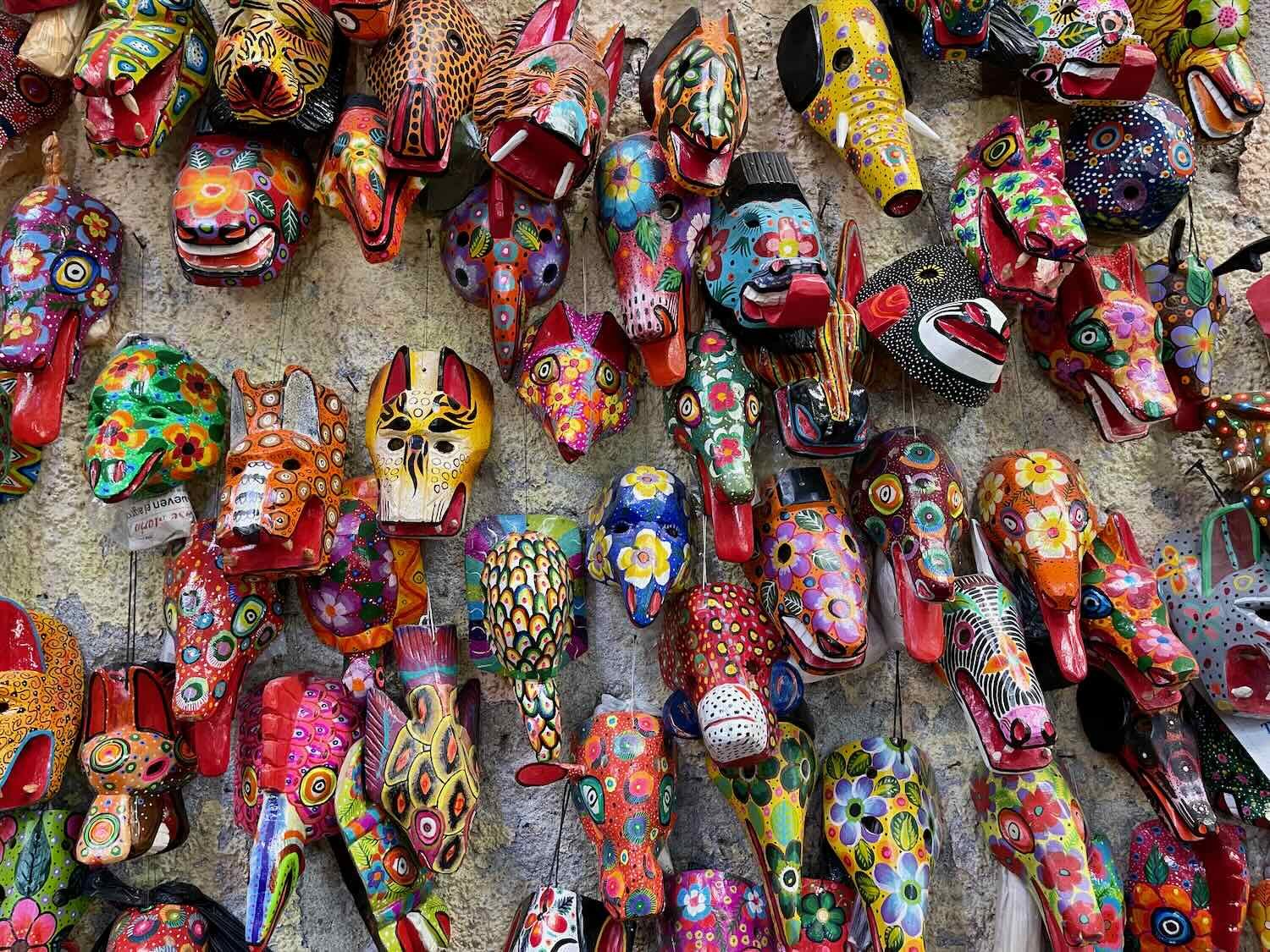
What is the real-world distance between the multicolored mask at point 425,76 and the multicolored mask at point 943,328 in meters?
0.54

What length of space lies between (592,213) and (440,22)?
0.29 meters

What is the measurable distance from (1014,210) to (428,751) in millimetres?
947

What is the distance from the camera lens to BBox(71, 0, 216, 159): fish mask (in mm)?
1105

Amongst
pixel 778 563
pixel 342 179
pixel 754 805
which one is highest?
pixel 342 179

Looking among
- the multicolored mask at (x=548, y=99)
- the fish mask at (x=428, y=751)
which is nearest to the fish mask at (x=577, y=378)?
the multicolored mask at (x=548, y=99)

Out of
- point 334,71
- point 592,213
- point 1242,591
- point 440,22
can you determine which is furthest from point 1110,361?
point 334,71

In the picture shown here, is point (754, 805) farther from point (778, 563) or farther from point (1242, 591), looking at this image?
point (1242, 591)

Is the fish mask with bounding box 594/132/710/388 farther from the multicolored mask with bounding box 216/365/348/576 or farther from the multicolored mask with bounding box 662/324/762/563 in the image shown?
the multicolored mask with bounding box 216/365/348/576

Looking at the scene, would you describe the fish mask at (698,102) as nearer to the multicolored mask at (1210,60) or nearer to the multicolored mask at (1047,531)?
the multicolored mask at (1047,531)

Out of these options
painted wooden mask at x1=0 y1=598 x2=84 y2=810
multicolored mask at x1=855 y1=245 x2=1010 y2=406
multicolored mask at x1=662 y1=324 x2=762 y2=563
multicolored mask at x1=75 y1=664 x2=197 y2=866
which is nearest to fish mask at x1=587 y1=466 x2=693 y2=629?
multicolored mask at x1=662 y1=324 x2=762 y2=563

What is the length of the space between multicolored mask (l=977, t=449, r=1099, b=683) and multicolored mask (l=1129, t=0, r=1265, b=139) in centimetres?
59

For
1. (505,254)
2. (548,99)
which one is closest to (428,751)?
(505,254)

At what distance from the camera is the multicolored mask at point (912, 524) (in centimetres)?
112

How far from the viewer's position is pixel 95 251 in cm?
124
